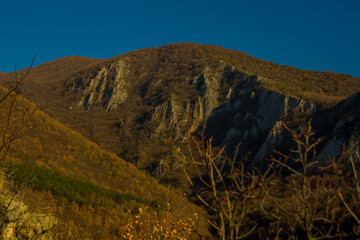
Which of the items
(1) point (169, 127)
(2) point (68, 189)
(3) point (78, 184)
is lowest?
(3) point (78, 184)

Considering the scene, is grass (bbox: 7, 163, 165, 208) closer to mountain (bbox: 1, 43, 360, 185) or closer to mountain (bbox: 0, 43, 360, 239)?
mountain (bbox: 0, 43, 360, 239)

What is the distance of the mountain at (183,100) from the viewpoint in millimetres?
34500

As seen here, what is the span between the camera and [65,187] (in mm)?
13250

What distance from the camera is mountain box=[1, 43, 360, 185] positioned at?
113 ft

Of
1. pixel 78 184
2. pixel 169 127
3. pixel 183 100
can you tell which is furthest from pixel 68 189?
pixel 183 100

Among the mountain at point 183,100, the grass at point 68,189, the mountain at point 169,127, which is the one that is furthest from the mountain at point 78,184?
the mountain at point 183,100

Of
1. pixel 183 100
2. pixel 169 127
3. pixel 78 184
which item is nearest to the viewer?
pixel 78 184

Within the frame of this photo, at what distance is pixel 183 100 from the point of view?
156ft

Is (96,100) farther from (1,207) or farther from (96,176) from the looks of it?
(1,207)

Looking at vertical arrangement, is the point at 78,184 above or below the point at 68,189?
below

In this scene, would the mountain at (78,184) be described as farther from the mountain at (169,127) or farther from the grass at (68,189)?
the mountain at (169,127)

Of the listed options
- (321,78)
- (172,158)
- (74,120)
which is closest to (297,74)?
(321,78)

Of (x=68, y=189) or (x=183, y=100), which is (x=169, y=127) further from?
(x=68, y=189)

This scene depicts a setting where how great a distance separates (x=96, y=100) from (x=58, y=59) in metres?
62.4
